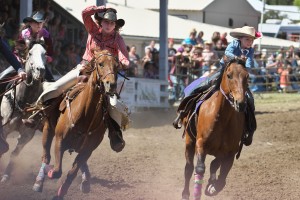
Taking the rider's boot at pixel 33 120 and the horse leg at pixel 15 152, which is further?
the horse leg at pixel 15 152

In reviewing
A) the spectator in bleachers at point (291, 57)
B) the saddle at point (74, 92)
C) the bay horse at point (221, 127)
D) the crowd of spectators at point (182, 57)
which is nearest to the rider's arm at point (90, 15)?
the saddle at point (74, 92)

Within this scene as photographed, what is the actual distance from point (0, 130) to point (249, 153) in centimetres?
604

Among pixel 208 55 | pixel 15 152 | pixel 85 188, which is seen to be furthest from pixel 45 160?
pixel 208 55

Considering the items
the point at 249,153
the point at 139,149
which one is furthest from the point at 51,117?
the point at 249,153

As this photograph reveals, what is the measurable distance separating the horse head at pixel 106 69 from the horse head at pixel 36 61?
1.57 metres

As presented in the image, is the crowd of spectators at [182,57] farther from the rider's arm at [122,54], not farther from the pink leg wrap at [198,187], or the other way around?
the pink leg wrap at [198,187]

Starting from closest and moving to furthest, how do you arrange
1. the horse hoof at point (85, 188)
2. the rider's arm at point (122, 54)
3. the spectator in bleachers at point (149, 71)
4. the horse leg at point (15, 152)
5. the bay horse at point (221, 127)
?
the bay horse at point (221, 127) → the rider's arm at point (122, 54) → the horse hoof at point (85, 188) → the horse leg at point (15, 152) → the spectator in bleachers at point (149, 71)

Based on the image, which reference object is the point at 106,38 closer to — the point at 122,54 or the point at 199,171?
the point at 122,54

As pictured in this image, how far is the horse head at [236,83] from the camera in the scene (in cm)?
814

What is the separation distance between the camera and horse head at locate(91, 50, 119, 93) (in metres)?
7.86

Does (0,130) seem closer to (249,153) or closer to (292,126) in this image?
(249,153)

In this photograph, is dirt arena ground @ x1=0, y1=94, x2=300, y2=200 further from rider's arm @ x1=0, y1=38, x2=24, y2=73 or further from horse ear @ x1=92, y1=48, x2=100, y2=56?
horse ear @ x1=92, y1=48, x2=100, y2=56

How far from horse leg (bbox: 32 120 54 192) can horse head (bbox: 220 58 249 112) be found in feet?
8.07

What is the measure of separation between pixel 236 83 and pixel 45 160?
2801mm
